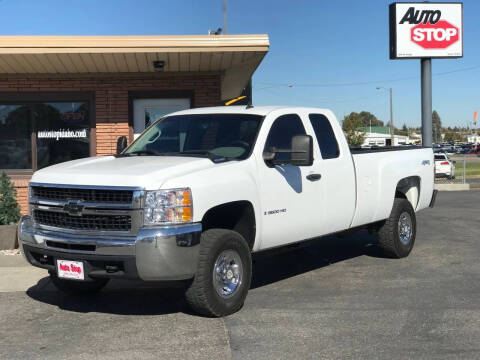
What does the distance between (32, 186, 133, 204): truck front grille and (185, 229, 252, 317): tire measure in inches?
31.9

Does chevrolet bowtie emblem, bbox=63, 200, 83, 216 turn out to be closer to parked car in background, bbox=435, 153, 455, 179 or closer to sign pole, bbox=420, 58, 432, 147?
sign pole, bbox=420, 58, 432, 147

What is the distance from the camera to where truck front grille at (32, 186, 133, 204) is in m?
5.04

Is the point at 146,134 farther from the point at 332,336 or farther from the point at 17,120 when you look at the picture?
the point at 17,120

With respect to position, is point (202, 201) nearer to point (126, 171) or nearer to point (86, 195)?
point (126, 171)

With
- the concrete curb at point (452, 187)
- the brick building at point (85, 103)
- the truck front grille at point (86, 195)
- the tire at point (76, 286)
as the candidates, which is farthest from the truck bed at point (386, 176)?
the concrete curb at point (452, 187)

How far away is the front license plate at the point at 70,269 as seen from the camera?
5.16 meters

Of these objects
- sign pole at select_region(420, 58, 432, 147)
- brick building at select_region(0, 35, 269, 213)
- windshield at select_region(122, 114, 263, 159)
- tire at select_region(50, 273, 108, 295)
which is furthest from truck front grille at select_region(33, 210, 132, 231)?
sign pole at select_region(420, 58, 432, 147)

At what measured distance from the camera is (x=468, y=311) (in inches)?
224

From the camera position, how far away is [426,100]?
2070 centimetres

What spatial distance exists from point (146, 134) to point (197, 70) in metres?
5.20

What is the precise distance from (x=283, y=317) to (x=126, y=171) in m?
2.00

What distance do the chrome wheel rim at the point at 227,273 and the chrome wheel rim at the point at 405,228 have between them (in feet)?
11.5

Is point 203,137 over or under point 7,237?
over

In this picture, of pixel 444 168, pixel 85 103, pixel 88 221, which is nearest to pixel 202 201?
pixel 88 221
